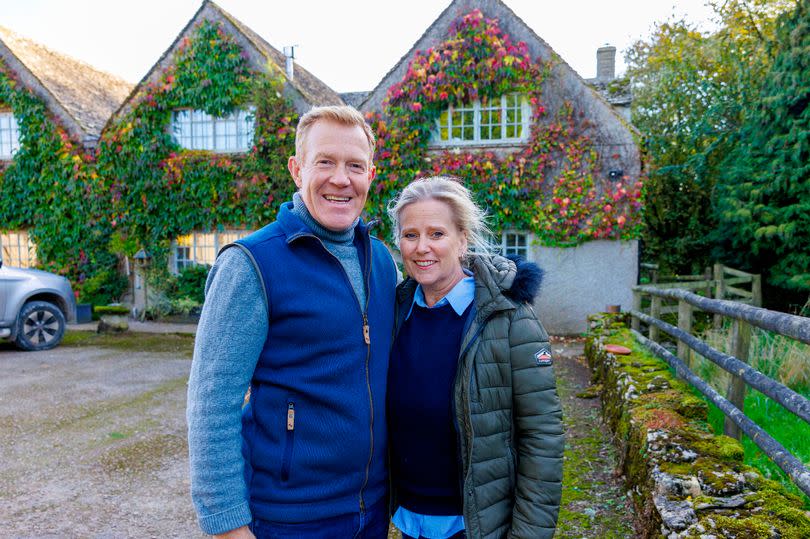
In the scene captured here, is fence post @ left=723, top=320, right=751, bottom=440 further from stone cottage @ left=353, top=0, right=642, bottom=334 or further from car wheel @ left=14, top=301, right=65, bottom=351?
car wheel @ left=14, top=301, right=65, bottom=351

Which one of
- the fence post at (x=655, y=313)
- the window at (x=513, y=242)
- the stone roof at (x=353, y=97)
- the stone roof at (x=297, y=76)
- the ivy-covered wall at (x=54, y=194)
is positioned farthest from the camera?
the stone roof at (x=353, y=97)

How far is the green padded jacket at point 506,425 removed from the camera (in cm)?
194

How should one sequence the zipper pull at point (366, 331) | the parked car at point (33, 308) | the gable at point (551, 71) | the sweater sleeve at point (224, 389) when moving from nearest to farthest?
the sweater sleeve at point (224, 389) → the zipper pull at point (366, 331) → the parked car at point (33, 308) → the gable at point (551, 71)

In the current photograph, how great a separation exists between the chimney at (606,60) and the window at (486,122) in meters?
4.14

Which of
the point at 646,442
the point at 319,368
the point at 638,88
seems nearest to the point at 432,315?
the point at 319,368

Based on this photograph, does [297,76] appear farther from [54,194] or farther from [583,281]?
[583,281]

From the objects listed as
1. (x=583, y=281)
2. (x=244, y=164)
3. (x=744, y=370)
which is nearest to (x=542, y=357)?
(x=744, y=370)

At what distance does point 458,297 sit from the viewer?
2.15m

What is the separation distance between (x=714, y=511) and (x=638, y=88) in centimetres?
2029

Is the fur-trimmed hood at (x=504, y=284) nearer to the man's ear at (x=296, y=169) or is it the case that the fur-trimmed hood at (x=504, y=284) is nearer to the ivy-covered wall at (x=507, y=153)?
the man's ear at (x=296, y=169)

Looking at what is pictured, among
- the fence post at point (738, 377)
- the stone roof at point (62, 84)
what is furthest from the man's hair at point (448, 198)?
the stone roof at point (62, 84)

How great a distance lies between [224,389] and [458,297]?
37.5 inches

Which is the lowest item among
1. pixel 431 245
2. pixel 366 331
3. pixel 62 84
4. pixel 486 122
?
pixel 366 331

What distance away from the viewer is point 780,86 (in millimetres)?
8883
